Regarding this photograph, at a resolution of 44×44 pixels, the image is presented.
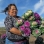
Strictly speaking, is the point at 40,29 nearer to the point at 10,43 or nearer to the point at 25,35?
the point at 25,35

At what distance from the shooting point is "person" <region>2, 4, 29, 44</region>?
4.67m

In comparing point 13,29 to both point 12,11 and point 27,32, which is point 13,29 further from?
point 12,11

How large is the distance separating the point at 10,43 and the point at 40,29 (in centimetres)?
68

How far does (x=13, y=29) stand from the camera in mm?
4637

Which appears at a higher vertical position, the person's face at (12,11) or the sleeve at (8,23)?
the person's face at (12,11)

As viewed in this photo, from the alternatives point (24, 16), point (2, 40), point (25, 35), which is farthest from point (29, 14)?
point (2, 40)

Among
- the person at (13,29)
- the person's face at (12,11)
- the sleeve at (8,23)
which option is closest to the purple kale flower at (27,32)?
the person at (13,29)

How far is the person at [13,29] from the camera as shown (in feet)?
15.3

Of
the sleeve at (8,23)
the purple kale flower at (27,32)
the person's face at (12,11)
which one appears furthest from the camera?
the person's face at (12,11)

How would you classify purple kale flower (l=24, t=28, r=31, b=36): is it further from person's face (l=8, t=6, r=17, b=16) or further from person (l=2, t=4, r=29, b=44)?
person's face (l=8, t=6, r=17, b=16)

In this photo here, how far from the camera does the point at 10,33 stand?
4773mm

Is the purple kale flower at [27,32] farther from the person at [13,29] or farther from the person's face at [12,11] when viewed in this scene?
the person's face at [12,11]

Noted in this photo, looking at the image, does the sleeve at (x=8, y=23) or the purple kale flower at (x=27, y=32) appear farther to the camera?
the sleeve at (x=8, y=23)

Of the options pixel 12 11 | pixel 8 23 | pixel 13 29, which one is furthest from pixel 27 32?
pixel 12 11
